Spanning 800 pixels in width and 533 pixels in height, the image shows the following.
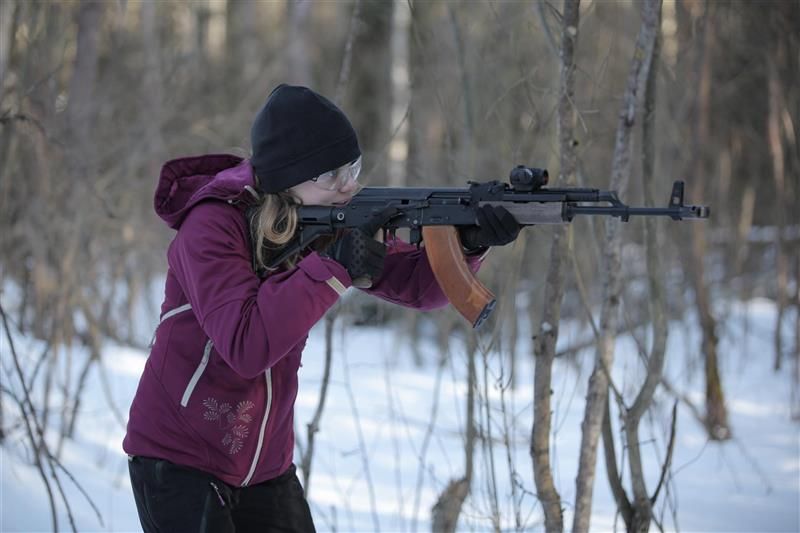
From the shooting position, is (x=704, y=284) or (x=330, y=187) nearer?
(x=330, y=187)

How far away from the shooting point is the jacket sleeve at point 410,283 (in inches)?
89.6

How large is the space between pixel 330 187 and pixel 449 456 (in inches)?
147

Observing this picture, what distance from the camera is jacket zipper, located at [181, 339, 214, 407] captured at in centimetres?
192

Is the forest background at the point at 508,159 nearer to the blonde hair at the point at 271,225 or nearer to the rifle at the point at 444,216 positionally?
the rifle at the point at 444,216

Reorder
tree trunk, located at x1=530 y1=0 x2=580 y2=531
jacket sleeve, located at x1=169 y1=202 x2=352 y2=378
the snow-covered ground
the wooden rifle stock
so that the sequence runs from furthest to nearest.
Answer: the snow-covered ground, tree trunk, located at x1=530 y1=0 x2=580 y2=531, the wooden rifle stock, jacket sleeve, located at x1=169 y1=202 x2=352 y2=378

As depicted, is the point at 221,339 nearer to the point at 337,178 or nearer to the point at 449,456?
the point at 337,178

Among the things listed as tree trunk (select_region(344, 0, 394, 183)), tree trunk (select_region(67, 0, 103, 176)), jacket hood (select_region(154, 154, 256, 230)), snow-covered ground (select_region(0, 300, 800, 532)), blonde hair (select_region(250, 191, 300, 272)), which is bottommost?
snow-covered ground (select_region(0, 300, 800, 532))

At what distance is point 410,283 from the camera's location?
2295 mm

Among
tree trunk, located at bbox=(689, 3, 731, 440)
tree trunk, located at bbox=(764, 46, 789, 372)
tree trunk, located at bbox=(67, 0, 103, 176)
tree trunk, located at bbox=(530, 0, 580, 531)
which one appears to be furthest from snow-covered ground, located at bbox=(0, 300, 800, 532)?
tree trunk, located at bbox=(67, 0, 103, 176)

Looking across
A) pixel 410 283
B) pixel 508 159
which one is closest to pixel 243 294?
pixel 410 283

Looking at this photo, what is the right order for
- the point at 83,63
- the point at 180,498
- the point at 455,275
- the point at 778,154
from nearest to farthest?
1. the point at 180,498
2. the point at 455,275
3. the point at 83,63
4. the point at 778,154

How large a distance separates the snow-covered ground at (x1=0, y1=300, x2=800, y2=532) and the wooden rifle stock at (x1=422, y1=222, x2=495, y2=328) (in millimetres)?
613

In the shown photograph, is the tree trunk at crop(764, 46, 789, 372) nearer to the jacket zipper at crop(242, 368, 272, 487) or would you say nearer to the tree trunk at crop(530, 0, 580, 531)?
the tree trunk at crop(530, 0, 580, 531)

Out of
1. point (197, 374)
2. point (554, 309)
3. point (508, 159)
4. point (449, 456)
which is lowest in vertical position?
point (449, 456)
